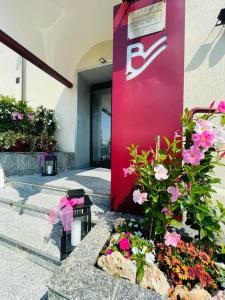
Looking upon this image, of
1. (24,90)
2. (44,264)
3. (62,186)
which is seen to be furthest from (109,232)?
(24,90)

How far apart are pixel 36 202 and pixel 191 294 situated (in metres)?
2.24

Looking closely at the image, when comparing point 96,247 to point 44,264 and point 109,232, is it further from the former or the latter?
point 44,264

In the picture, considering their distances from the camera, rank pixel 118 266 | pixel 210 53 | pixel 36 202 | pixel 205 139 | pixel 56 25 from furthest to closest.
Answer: pixel 56 25, pixel 36 202, pixel 210 53, pixel 118 266, pixel 205 139

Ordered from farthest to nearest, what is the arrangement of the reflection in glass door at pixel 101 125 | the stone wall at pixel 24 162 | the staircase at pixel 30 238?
1. the reflection in glass door at pixel 101 125
2. the stone wall at pixel 24 162
3. the staircase at pixel 30 238

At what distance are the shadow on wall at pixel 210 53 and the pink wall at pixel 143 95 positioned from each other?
18 cm

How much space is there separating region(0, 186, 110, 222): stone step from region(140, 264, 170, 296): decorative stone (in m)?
0.89

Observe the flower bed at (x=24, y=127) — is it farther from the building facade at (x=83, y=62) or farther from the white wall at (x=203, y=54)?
the white wall at (x=203, y=54)

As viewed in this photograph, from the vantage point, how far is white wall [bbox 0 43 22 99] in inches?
244

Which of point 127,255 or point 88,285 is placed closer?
point 88,285

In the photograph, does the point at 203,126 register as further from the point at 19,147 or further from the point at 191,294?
the point at 19,147

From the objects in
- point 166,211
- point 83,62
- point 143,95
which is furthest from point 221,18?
point 83,62

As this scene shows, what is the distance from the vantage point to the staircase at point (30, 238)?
155 cm

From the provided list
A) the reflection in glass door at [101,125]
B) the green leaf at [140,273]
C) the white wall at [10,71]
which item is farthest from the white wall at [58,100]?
the green leaf at [140,273]

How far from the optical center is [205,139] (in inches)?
45.4
